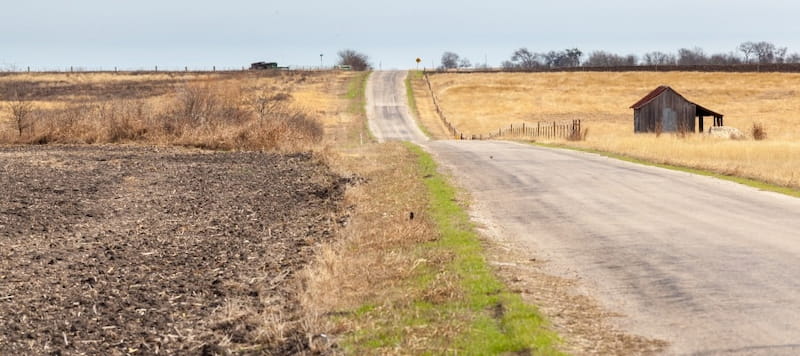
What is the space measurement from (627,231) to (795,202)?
17.6ft

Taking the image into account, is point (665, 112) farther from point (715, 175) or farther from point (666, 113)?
point (715, 175)

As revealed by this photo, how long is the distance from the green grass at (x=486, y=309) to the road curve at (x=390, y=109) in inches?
2009

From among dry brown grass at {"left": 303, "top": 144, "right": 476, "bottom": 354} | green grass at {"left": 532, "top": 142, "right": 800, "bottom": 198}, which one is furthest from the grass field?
dry brown grass at {"left": 303, "top": 144, "right": 476, "bottom": 354}

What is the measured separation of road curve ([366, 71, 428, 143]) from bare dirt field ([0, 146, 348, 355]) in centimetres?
4016

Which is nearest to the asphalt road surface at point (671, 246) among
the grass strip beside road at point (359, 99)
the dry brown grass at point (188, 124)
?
the dry brown grass at point (188, 124)

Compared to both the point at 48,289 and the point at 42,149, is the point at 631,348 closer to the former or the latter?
the point at 48,289

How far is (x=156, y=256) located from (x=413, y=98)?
9503 centimetres

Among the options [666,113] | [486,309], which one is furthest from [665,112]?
[486,309]

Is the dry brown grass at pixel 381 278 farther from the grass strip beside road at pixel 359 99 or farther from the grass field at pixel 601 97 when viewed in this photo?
the grass strip beside road at pixel 359 99

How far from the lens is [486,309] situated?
10.7 meters

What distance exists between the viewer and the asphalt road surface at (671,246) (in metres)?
9.57

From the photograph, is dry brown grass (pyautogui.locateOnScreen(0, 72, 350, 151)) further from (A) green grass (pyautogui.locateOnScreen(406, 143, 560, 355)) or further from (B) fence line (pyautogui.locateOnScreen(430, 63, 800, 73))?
(B) fence line (pyautogui.locateOnScreen(430, 63, 800, 73))

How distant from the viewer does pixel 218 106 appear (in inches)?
1911

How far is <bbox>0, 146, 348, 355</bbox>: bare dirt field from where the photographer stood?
10.7m
